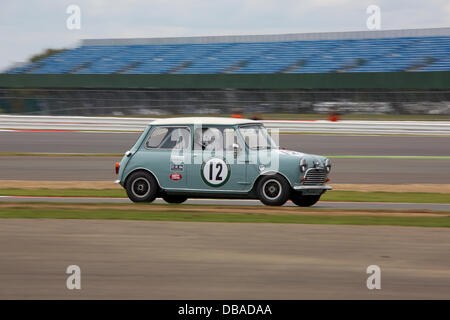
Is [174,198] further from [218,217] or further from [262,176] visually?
[218,217]

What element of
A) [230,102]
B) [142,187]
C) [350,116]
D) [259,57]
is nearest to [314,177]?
[142,187]

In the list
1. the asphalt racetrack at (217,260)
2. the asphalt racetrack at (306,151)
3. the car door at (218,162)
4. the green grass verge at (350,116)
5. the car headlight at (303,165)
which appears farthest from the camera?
the green grass verge at (350,116)

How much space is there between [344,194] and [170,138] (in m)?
3.57

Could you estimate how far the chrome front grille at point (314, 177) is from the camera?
408 inches

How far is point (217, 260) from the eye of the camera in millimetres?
6469

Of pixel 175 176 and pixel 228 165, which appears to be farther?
pixel 175 176

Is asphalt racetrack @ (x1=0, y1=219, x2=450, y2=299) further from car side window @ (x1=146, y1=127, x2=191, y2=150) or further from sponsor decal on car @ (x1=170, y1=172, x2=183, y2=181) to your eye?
car side window @ (x1=146, y1=127, x2=191, y2=150)

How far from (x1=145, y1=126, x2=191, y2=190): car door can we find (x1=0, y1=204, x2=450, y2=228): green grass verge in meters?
0.97

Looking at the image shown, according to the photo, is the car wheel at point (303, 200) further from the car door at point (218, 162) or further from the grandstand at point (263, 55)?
the grandstand at point (263, 55)

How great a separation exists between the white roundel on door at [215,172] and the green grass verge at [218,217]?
903 mm

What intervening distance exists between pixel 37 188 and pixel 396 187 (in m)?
6.79

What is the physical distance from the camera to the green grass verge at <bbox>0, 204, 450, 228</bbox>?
884cm

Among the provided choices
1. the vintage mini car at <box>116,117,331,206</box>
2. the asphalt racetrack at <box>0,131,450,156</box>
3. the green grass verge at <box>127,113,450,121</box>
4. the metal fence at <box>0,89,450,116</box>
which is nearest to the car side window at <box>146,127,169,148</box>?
the vintage mini car at <box>116,117,331,206</box>

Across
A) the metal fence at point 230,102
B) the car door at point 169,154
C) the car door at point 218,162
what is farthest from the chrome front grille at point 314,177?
the metal fence at point 230,102
